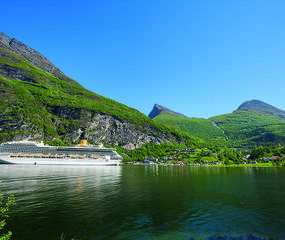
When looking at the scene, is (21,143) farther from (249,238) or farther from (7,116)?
(249,238)

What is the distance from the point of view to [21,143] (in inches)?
5271

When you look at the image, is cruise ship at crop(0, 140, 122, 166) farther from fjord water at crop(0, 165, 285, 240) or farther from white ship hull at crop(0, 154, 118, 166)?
fjord water at crop(0, 165, 285, 240)

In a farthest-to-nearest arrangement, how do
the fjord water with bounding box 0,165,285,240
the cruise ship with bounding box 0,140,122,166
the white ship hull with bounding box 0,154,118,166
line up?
the cruise ship with bounding box 0,140,122,166 < the white ship hull with bounding box 0,154,118,166 < the fjord water with bounding box 0,165,285,240

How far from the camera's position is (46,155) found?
12519cm

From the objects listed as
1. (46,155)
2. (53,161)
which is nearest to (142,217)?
(53,161)

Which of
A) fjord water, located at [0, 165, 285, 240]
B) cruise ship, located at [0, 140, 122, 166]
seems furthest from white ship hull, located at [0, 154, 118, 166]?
fjord water, located at [0, 165, 285, 240]

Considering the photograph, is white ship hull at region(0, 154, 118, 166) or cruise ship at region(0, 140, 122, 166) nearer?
white ship hull at region(0, 154, 118, 166)

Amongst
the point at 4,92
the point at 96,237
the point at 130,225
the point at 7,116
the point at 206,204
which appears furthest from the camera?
the point at 4,92

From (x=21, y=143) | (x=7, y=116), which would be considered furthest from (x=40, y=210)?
(x=7, y=116)

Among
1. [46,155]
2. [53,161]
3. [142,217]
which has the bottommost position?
[142,217]

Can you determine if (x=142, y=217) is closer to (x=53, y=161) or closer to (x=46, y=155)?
(x=53, y=161)

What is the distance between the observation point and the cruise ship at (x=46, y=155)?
4601 inches

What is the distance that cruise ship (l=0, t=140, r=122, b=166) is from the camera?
383ft

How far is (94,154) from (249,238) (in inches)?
5932
